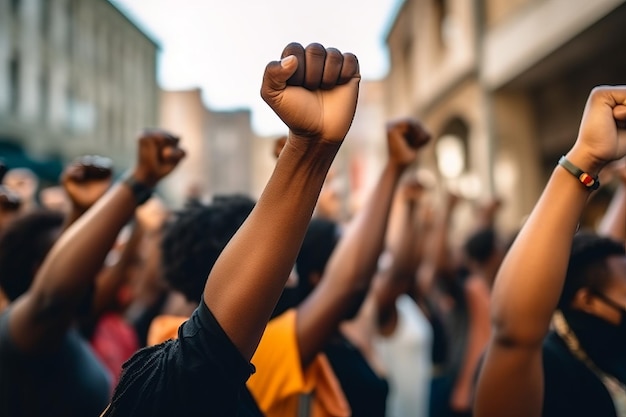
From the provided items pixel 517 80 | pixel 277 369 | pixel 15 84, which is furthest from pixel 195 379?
pixel 15 84

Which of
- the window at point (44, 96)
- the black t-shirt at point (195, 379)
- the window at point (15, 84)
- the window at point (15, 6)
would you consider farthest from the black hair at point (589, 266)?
the window at point (44, 96)

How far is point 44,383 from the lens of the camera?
5.96 feet

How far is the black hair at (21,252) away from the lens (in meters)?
2.05

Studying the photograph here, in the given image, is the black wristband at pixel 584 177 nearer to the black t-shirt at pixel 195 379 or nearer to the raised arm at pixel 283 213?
the raised arm at pixel 283 213

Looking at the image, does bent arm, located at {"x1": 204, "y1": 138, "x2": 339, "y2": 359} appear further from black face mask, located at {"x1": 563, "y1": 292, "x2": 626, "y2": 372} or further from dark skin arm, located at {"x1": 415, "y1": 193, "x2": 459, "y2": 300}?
dark skin arm, located at {"x1": 415, "y1": 193, "x2": 459, "y2": 300}

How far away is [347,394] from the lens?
2.17m

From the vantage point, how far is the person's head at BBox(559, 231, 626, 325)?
1687 millimetres

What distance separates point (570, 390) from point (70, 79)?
63.8ft

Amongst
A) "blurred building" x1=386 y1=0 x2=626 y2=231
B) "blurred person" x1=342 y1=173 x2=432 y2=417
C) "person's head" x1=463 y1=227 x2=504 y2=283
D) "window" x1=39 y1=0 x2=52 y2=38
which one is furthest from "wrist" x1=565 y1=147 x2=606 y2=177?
"window" x1=39 y1=0 x2=52 y2=38

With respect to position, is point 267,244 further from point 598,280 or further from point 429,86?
point 429,86

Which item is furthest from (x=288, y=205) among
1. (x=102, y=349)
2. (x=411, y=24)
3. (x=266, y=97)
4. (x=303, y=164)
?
(x=411, y=24)

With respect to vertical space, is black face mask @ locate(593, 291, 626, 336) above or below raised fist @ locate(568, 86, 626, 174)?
below

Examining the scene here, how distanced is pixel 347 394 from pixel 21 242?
1.33 metres

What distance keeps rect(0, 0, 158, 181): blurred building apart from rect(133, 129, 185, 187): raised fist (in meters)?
12.2
